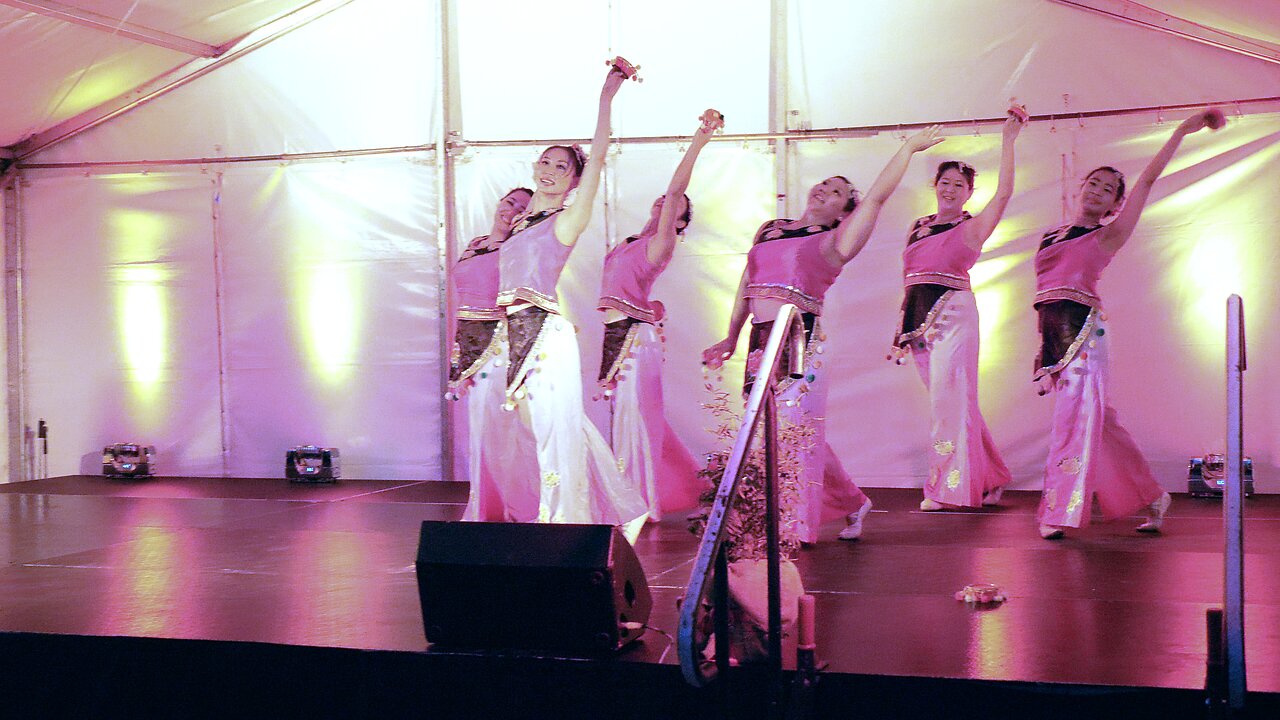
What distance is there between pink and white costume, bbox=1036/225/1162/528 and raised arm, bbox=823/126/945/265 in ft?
3.15

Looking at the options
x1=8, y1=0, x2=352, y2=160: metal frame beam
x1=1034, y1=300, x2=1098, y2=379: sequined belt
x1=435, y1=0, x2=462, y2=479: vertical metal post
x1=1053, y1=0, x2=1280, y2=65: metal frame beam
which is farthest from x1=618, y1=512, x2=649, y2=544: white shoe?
x1=8, y1=0, x2=352, y2=160: metal frame beam

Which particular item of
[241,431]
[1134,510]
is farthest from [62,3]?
[1134,510]

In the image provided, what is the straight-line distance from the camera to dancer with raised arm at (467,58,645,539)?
15.2 feet

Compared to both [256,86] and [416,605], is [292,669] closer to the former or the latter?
[416,605]

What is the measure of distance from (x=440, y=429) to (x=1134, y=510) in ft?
15.2

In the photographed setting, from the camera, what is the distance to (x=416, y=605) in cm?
387

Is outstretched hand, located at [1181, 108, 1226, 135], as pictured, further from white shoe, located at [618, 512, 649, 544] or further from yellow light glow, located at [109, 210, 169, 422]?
yellow light glow, located at [109, 210, 169, 422]

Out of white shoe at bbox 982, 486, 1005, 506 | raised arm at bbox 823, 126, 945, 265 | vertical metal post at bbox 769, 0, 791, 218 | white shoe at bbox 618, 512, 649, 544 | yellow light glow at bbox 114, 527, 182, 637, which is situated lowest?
white shoe at bbox 982, 486, 1005, 506

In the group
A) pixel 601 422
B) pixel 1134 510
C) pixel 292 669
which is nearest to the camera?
pixel 292 669

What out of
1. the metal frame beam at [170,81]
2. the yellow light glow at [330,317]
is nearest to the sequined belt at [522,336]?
the yellow light glow at [330,317]

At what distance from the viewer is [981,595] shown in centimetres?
375

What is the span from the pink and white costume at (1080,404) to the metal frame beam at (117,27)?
555cm

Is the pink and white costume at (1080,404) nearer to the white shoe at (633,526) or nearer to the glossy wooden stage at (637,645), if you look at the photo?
the glossy wooden stage at (637,645)

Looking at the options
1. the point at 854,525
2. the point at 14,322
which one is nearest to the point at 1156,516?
the point at 854,525
